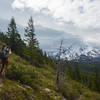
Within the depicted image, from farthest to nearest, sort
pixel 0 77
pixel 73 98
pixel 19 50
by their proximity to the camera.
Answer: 1. pixel 19 50
2. pixel 73 98
3. pixel 0 77

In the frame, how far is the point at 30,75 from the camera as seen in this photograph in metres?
11.8

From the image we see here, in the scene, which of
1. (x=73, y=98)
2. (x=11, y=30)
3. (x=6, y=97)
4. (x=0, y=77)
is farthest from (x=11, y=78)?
(x=11, y=30)

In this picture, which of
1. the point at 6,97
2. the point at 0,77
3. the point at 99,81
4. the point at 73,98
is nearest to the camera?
the point at 6,97

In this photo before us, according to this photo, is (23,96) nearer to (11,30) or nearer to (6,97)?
(6,97)

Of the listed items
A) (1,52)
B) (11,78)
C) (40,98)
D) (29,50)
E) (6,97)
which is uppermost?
(29,50)

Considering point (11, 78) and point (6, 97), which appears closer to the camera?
point (6, 97)

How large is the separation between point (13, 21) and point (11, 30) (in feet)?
9.55

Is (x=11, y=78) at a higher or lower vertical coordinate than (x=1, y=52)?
lower

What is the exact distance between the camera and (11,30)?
37.4m

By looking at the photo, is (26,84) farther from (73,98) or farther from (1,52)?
(73,98)

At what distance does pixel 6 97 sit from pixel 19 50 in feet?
107

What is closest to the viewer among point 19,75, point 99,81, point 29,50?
point 19,75

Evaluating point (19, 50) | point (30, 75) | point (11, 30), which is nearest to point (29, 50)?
point (19, 50)

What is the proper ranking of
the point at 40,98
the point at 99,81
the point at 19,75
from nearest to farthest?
the point at 40,98 < the point at 19,75 < the point at 99,81
